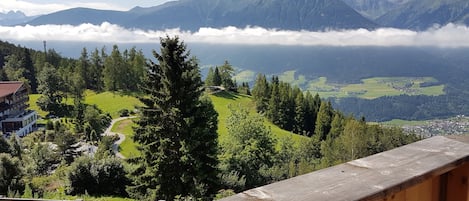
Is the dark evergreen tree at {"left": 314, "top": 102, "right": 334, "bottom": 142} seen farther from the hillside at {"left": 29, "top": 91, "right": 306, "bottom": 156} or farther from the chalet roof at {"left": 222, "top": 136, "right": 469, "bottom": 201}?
the chalet roof at {"left": 222, "top": 136, "right": 469, "bottom": 201}

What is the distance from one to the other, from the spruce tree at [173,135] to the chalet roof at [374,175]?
15175 millimetres

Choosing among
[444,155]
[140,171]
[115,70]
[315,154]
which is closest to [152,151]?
[140,171]

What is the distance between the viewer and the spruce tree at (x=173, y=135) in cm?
1706

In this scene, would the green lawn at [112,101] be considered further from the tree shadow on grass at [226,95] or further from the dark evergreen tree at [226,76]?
the dark evergreen tree at [226,76]

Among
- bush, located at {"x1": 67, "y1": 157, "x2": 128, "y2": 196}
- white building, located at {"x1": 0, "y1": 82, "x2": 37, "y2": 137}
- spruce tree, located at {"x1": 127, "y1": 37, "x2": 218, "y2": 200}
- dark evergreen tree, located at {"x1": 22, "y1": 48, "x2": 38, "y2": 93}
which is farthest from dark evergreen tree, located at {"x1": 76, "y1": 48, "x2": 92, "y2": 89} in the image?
spruce tree, located at {"x1": 127, "y1": 37, "x2": 218, "y2": 200}

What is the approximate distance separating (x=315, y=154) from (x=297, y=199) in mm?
47959

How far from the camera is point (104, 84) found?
70062mm

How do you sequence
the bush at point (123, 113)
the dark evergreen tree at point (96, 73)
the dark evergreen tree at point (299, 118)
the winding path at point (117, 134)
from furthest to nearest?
the dark evergreen tree at point (96, 73)
the dark evergreen tree at point (299, 118)
the bush at point (123, 113)
the winding path at point (117, 134)

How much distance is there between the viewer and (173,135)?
690 inches

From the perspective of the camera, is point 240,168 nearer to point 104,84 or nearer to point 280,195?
point 280,195

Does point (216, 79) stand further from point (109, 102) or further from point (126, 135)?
point (126, 135)

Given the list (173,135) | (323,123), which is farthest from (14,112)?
(173,135)

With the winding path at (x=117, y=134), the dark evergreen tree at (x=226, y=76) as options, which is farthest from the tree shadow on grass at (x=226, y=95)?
the winding path at (x=117, y=134)

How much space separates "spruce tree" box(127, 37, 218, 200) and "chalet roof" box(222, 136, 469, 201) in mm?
15175
